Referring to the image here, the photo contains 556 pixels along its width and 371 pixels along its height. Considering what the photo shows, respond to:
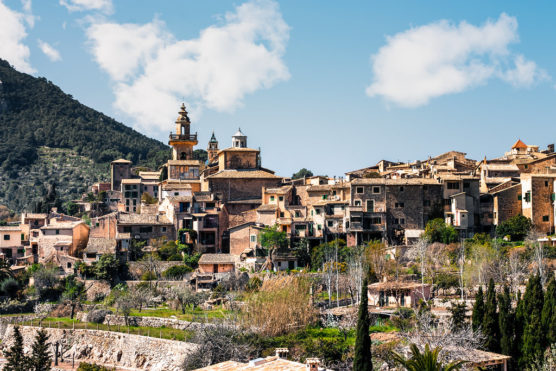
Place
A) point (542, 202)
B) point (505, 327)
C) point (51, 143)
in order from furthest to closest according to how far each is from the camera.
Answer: point (51, 143) → point (542, 202) → point (505, 327)

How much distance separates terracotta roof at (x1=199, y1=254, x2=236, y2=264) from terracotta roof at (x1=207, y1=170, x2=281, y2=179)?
12171mm

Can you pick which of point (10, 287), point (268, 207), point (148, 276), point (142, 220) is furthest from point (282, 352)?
point (142, 220)

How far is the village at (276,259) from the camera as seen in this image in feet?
164

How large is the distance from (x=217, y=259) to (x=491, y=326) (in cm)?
3008

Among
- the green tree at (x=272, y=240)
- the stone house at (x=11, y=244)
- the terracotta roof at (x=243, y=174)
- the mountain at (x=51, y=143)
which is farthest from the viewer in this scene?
the mountain at (x=51, y=143)

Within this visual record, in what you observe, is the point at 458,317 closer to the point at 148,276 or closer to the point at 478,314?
the point at 478,314

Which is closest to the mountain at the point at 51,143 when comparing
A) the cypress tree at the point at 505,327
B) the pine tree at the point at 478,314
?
the pine tree at the point at 478,314

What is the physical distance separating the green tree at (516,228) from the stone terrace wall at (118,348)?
29.4 m

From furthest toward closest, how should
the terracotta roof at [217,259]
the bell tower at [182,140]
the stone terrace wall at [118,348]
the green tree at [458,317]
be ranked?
the bell tower at [182,140] < the terracotta roof at [217,259] < the stone terrace wall at [118,348] < the green tree at [458,317]

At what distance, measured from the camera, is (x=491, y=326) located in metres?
39.4

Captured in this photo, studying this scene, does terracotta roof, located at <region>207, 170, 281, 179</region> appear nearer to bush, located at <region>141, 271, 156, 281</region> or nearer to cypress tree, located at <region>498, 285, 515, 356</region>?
bush, located at <region>141, 271, 156, 281</region>

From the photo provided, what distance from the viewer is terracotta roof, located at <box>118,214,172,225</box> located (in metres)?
70.4

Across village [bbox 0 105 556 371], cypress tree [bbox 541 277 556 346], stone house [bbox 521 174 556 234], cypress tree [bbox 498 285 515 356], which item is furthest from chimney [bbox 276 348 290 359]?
stone house [bbox 521 174 556 234]

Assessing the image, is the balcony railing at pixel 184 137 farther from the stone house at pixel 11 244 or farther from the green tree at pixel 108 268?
the green tree at pixel 108 268
